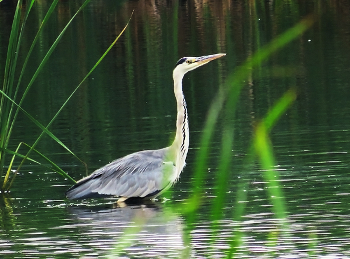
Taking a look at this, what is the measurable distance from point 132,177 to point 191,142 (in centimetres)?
300

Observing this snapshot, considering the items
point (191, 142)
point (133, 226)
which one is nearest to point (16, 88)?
point (133, 226)

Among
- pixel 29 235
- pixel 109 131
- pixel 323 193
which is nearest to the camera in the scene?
pixel 29 235

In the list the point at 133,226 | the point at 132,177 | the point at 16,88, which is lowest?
the point at 133,226

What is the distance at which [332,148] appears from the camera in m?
10.3

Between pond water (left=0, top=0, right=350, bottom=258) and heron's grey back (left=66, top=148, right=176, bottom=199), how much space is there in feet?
0.62

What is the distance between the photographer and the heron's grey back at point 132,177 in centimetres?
852

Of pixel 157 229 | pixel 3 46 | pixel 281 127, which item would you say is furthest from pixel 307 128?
pixel 3 46

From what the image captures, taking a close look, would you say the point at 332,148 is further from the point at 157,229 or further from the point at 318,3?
the point at 318,3

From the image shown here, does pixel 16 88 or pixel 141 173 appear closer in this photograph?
pixel 16 88

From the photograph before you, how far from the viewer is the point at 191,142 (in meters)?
11.6

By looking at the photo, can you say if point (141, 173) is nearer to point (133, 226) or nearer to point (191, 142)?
point (133, 226)

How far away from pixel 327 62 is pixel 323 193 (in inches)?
450

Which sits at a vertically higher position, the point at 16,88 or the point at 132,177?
the point at 16,88

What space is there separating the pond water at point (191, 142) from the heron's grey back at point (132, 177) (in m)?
0.19
